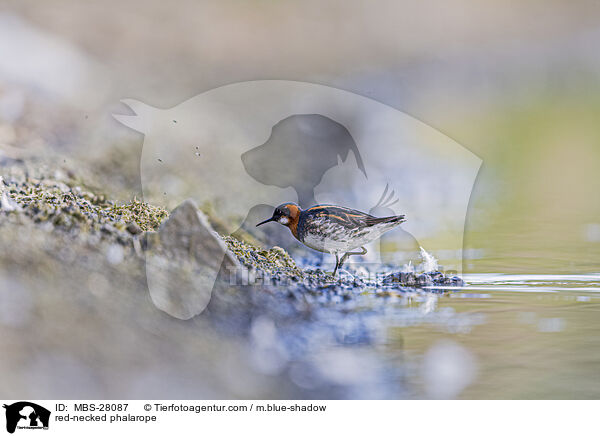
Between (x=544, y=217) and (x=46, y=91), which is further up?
(x=46, y=91)

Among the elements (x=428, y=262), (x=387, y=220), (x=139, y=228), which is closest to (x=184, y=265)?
(x=139, y=228)

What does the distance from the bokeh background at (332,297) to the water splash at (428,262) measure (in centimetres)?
11

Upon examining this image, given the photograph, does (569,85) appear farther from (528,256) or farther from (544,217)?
(528,256)

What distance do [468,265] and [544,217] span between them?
0.38 m

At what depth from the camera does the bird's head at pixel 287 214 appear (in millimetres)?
1562

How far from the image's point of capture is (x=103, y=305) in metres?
1.49
